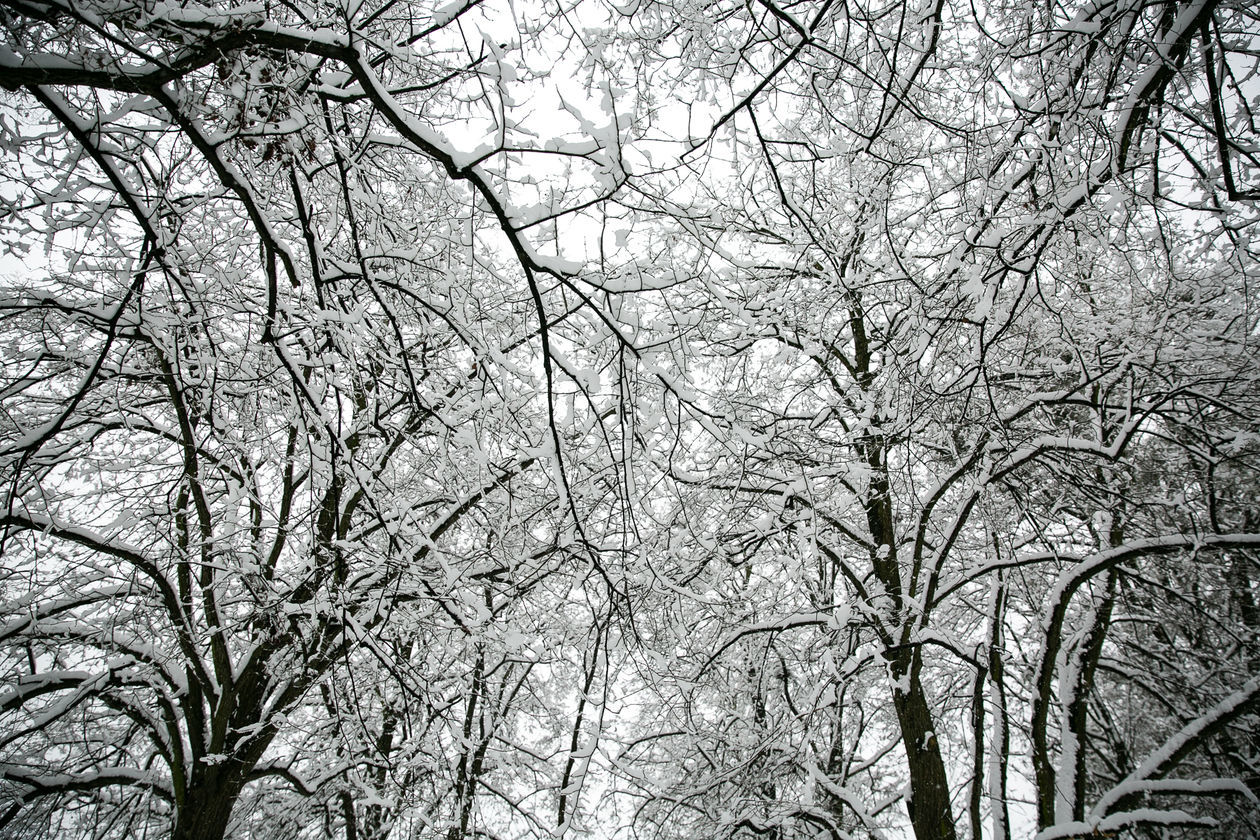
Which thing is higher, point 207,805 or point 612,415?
point 612,415

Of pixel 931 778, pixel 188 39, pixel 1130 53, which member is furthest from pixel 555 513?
pixel 931 778

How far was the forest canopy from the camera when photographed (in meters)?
2.27

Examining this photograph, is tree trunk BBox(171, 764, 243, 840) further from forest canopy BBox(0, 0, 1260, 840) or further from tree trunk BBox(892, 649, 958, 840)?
tree trunk BBox(892, 649, 958, 840)

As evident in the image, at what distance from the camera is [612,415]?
11.7 ft

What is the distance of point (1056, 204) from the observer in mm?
2631

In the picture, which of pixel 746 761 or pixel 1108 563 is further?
pixel 746 761

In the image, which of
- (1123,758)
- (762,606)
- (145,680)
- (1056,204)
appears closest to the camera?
(1056,204)

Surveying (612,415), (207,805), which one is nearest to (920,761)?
(612,415)

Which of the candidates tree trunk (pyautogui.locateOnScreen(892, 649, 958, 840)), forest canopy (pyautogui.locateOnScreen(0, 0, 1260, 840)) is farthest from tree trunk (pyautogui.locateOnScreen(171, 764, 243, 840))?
tree trunk (pyautogui.locateOnScreen(892, 649, 958, 840))

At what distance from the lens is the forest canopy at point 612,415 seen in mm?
2268

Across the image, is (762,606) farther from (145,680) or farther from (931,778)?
(145,680)

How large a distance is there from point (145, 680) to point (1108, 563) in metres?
7.15

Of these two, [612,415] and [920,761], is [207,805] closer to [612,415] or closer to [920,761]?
[612,415]

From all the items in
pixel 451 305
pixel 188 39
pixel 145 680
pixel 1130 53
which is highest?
pixel 1130 53
